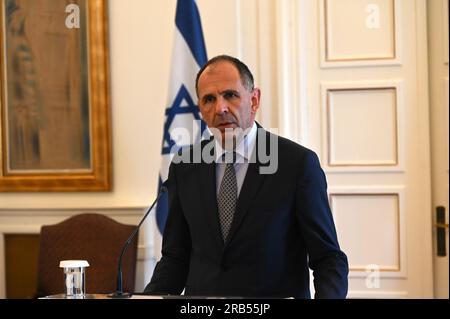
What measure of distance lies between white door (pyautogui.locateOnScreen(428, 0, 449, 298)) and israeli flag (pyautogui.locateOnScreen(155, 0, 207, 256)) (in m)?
1.22

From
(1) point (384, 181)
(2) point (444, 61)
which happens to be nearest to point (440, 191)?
(1) point (384, 181)

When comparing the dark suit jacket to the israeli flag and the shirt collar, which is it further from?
the israeli flag

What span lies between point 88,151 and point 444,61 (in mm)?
1983

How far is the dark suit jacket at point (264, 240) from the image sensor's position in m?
1.78

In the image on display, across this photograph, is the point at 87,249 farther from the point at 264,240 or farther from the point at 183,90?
the point at 264,240

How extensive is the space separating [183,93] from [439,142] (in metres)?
1.37

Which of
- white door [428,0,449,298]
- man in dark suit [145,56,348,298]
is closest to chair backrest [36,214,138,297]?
man in dark suit [145,56,348,298]

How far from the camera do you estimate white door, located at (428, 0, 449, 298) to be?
3555 millimetres

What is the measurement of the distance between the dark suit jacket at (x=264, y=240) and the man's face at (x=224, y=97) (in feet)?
0.33

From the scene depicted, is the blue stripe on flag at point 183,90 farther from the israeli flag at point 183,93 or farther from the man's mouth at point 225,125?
the man's mouth at point 225,125

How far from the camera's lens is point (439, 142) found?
3576mm

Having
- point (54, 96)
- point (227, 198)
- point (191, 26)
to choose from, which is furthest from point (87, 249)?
point (227, 198)

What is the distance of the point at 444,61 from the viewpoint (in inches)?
139
